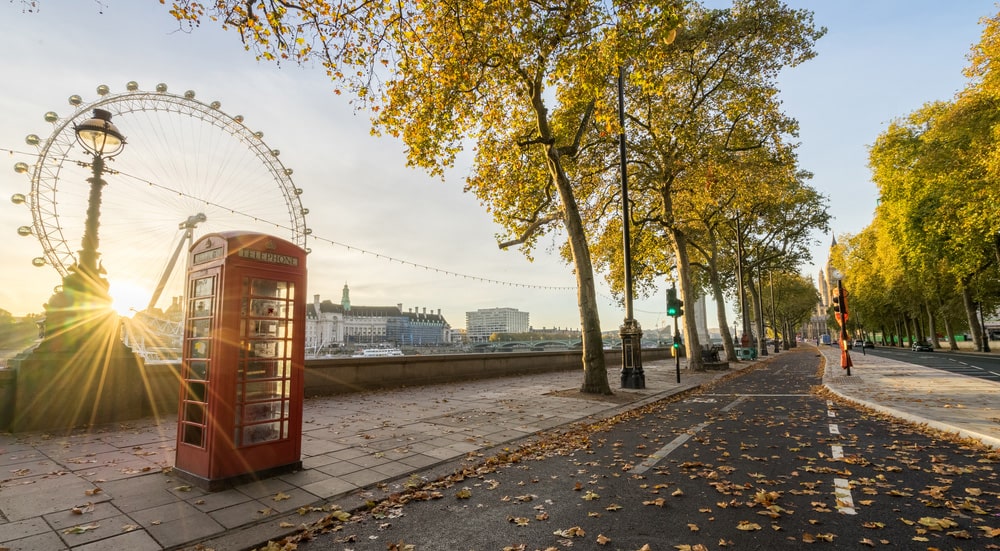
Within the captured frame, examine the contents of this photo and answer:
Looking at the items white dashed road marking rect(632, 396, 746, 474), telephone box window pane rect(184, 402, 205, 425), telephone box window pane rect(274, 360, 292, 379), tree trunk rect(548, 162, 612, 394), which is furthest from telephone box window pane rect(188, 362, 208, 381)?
tree trunk rect(548, 162, 612, 394)

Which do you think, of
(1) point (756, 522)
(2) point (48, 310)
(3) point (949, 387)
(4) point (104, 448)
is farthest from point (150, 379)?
(3) point (949, 387)

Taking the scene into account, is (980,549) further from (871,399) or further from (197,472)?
(871,399)

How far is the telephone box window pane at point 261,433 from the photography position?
16.5 ft

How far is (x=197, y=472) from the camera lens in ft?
15.9

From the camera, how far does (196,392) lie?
16.7 ft

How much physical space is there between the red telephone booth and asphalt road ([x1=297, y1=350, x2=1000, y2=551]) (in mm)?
1662

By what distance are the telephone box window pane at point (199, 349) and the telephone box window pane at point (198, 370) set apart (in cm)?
9

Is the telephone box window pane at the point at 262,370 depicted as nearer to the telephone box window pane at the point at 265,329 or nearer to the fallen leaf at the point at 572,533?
the telephone box window pane at the point at 265,329

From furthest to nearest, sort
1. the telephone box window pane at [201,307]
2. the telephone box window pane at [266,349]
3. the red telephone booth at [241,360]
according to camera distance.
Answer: the telephone box window pane at [266,349], the telephone box window pane at [201,307], the red telephone booth at [241,360]

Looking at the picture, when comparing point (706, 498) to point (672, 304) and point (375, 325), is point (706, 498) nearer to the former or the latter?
point (672, 304)

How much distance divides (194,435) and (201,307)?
1.41 metres

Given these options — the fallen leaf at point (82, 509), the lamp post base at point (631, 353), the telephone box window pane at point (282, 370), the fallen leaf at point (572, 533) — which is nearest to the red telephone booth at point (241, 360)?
the telephone box window pane at point (282, 370)

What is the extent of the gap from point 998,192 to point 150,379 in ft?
103

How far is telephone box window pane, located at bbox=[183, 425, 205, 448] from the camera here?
4.93 m
